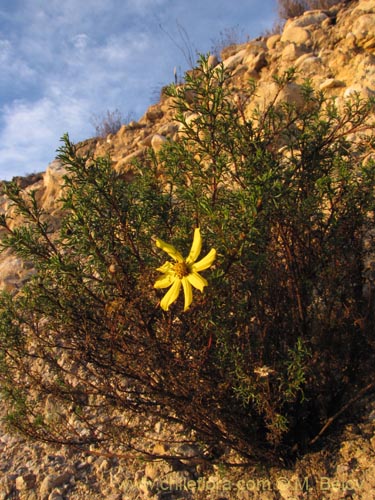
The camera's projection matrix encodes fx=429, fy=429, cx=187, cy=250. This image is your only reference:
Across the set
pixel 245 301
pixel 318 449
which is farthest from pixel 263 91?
pixel 318 449

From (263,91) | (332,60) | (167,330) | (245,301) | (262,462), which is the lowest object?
(262,462)

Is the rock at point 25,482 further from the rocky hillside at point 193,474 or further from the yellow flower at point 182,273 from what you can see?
the yellow flower at point 182,273

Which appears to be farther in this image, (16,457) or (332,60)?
(332,60)

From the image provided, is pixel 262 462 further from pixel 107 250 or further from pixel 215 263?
pixel 107 250

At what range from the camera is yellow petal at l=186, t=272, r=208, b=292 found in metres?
1.73

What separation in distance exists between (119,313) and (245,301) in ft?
2.15

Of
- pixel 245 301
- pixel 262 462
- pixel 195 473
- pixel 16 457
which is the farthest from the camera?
pixel 16 457

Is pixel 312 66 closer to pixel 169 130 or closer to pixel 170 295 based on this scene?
pixel 169 130

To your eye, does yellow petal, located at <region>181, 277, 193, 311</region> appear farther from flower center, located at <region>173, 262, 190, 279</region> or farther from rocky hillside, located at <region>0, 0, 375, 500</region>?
rocky hillside, located at <region>0, 0, 375, 500</region>

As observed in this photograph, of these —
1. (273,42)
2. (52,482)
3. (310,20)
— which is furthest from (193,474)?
(310,20)

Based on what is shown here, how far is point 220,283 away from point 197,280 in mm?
179

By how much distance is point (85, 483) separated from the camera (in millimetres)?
2840

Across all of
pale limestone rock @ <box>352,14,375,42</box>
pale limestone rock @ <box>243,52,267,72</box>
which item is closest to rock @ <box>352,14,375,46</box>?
pale limestone rock @ <box>352,14,375,42</box>

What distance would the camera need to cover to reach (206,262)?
5.72 ft
